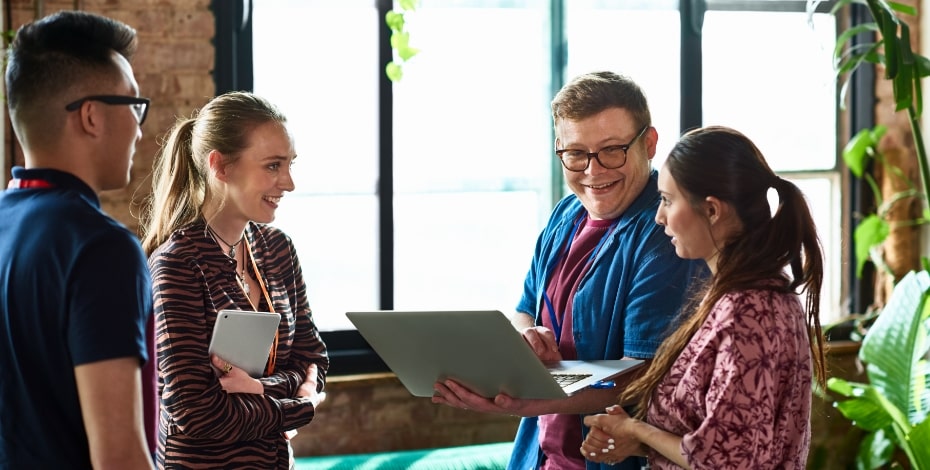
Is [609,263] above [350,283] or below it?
above

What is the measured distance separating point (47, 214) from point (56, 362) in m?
0.19

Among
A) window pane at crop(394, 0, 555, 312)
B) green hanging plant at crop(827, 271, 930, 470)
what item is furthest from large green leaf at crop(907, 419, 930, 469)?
window pane at crop(394, 0, 555, 312)

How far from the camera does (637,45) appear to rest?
3809 mm

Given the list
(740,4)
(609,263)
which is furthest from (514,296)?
(609,263)

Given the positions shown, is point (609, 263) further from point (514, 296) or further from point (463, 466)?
point (514, 296)

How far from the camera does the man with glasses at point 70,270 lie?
3.91 ft

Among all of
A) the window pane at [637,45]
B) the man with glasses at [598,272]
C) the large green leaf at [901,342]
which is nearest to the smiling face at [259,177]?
the man with glasses at [598,272]

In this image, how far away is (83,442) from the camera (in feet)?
4.09

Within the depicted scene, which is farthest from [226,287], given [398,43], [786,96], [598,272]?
[786,96]

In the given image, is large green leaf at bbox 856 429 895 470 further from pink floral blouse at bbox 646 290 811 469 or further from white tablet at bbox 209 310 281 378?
white tablet at bbox 209 310 281 378

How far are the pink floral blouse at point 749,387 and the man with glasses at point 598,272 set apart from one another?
0.20 meters

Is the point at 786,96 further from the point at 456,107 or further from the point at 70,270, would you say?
the point at 70,270

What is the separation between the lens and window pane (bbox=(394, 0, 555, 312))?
359 cm

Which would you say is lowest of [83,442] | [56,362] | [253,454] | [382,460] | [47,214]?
[382,460]
